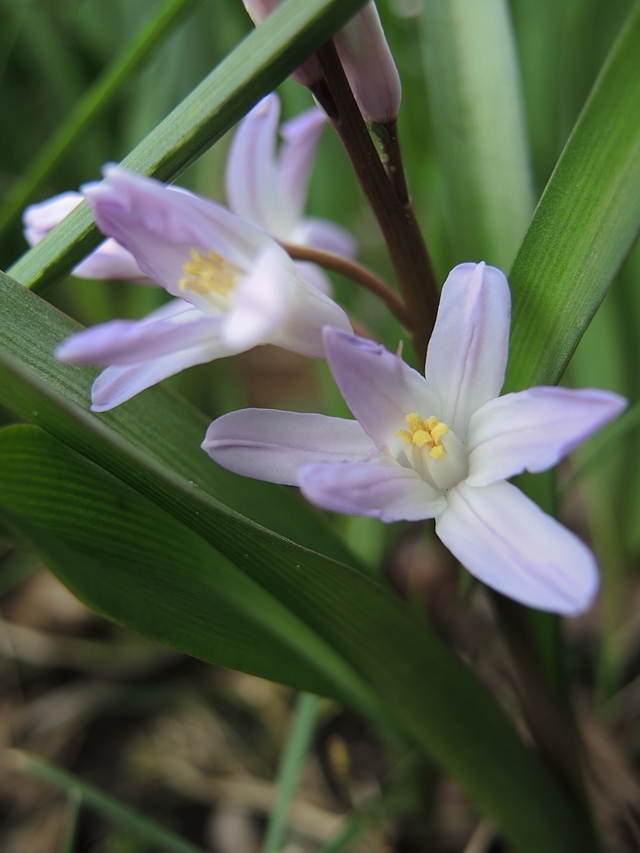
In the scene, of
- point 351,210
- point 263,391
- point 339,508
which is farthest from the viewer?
point 263,391

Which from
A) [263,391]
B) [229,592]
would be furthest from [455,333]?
[263,391]

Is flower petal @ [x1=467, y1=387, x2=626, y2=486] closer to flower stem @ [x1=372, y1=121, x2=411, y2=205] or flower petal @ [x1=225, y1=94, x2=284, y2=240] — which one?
flower stem @ [x1=372, y1=121, x2=411, y2=205]

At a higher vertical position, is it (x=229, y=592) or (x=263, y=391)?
(x=229, y=592)

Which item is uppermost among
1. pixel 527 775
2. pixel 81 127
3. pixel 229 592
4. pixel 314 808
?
pixel 81 127

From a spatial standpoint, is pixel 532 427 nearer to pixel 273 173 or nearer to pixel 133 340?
pixel 133 340

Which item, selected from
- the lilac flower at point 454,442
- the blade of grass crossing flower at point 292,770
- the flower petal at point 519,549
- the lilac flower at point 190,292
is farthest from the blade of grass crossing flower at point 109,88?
the blade of grass crossing flower at point 292,770

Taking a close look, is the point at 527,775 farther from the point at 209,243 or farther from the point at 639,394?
the point at 639,394
